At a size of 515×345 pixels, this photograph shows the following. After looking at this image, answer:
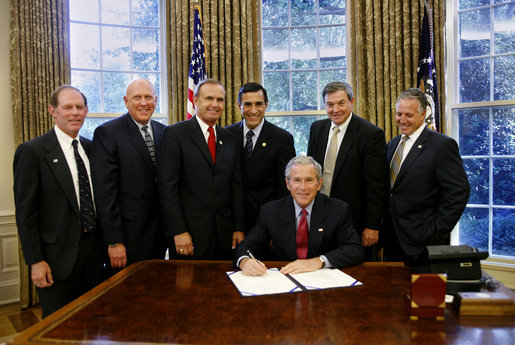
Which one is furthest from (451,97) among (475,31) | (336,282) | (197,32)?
(336,282)

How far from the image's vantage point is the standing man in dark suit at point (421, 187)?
2.24 metres

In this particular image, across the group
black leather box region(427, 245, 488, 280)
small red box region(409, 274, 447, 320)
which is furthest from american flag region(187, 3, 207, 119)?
small red box region(409, 274, 447, 320)

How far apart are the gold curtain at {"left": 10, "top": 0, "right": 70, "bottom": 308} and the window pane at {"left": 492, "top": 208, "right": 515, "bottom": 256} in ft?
15.0

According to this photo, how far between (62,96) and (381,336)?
207 cm

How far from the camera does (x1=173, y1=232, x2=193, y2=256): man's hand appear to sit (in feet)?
7.39

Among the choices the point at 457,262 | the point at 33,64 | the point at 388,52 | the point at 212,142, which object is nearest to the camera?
the point at 457,262

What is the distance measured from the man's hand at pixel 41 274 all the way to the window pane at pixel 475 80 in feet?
13.2

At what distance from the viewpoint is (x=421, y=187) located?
2.34 m

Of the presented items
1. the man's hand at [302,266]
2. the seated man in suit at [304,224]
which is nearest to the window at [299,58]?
the seated man in suit at [304,224]

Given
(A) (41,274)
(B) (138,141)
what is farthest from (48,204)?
(B) (138,141)

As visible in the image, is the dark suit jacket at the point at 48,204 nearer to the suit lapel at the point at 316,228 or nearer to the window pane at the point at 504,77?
the suit lapel at the point at 316,228

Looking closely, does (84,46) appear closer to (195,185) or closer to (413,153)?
(195,185)

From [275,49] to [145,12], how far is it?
5.05 ft

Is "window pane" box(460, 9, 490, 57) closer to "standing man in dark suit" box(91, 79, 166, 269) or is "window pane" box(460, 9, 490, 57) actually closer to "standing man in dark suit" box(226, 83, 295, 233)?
"standing man in dark suit" box(226, 83, 295, 233)
